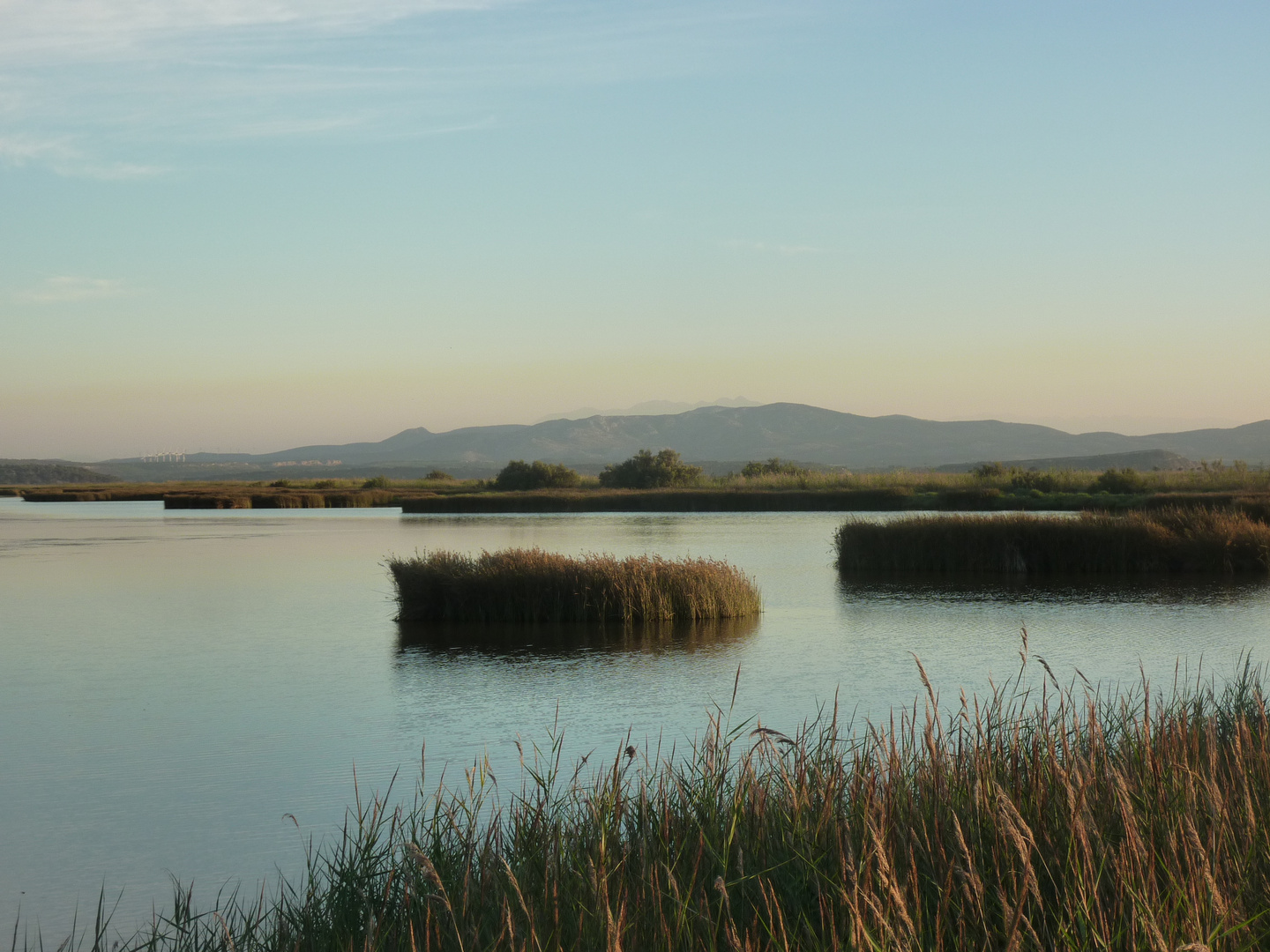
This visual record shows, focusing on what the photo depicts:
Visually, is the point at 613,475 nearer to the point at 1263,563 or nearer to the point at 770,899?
the point at 1263,563

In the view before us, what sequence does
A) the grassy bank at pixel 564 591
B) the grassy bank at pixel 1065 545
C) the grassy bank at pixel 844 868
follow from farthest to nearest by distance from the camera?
the grassy bank at pixel 1065 545 → the grassy bank at pixel 564 591 → the grassy bank at pixel 844 868

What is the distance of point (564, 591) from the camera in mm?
14578

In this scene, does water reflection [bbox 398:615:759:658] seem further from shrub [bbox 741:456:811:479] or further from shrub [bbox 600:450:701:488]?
shrub [bbox 741:456:811:479]

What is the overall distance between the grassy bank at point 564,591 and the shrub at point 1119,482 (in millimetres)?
29938

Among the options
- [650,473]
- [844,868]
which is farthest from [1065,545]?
[650,473]

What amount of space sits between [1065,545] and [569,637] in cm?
1113

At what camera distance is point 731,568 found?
50.9ft

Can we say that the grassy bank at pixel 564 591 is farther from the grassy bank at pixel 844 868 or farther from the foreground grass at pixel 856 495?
the foreground grass at pixel 856 495

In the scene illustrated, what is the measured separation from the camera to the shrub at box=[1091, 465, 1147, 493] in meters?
41.2

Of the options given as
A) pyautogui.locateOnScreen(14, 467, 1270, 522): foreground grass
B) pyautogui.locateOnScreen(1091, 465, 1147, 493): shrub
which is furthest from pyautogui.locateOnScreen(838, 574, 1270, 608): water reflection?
pyautogui.locateOnScreen(1091, 465, 1147, 493): shrub

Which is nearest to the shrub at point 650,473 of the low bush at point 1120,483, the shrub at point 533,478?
the shrub at point 533,478

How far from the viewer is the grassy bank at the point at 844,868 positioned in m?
3.05

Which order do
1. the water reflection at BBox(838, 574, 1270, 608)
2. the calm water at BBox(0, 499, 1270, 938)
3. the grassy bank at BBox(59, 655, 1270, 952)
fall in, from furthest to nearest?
1. the water reflection at BBox(838, 574, 1270, 608)
2. the calm water at BBox(0, 499, 1270, 938)
3. the grassy bank at BBox(59, 655, 1270, 952)

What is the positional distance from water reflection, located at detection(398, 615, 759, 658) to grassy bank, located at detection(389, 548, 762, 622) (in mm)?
223
